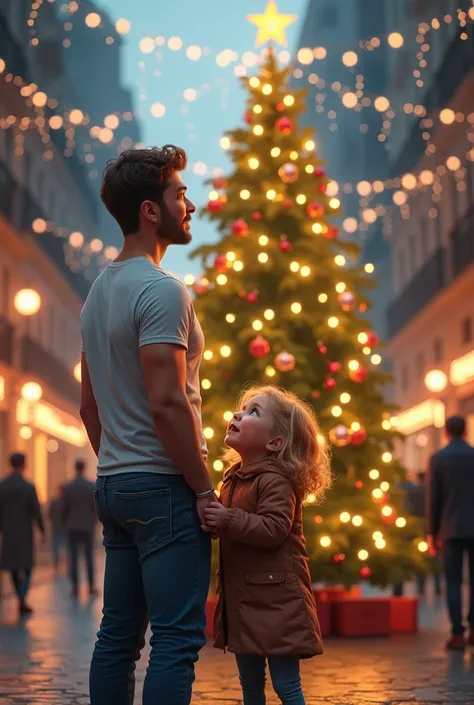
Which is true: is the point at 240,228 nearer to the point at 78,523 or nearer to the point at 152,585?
the point at 78,523

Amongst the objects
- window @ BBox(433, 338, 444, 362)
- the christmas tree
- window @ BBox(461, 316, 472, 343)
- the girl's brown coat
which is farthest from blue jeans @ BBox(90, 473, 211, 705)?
window @ BBox(433, 338, 444, 362)

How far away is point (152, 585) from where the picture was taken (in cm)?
416

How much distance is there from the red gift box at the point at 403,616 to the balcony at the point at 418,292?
17.4 m

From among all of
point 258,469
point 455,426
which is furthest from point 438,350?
point 258,469

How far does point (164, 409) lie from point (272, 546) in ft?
2.49

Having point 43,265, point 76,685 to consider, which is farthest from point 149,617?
point 43,265

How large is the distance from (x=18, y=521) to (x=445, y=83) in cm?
1528

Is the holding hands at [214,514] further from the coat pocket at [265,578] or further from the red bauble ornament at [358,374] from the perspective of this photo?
the red bauble ornament at [358,374]

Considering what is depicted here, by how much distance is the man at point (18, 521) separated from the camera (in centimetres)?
1458

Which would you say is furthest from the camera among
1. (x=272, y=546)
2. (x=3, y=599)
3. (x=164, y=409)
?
(x=3, y=599)

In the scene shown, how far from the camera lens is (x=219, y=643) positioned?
479 centimetres

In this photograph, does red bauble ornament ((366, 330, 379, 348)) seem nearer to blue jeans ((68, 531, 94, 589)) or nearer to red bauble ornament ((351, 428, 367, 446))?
red bauble ornament ((351, 428, 367, 446))

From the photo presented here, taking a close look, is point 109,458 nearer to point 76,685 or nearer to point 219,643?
point 219,643

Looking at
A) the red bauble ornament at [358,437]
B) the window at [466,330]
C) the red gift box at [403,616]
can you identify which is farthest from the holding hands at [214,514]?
the window at [466,330]
